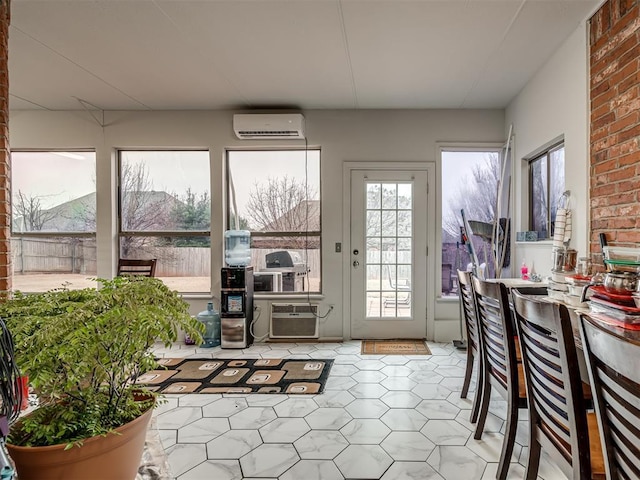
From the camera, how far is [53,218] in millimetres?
4277

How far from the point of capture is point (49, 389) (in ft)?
2.54

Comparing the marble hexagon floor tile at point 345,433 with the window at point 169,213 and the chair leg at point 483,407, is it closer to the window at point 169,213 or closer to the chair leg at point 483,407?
the chair leg at point 483,407

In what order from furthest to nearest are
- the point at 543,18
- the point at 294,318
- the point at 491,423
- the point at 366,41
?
the point at 294,318, the point at 366,41, the point at 543,18, the point at 491,423

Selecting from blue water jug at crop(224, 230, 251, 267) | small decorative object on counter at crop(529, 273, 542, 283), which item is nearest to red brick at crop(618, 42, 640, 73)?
small decorative object on counter at crop(529, 273, 542, 283)

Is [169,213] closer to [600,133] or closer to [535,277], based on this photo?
[535,277]

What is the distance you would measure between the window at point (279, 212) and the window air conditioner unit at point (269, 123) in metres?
0.37

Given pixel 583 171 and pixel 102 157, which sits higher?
pixel 102 157

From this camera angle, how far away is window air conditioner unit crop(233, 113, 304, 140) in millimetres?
3807

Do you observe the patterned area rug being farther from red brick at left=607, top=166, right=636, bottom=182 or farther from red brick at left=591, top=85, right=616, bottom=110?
red brick at left=591, top=85, right=616, bottom=110

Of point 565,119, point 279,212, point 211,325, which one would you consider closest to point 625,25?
point 565,119

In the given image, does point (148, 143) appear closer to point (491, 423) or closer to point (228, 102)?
point (228, 102)

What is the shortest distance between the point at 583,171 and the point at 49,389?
120 inches

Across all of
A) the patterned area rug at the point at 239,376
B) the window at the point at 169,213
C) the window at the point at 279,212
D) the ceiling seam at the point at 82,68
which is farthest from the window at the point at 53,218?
the patterned area rug at the point at 239,376

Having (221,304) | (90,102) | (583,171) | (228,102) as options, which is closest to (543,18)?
(583,171)
